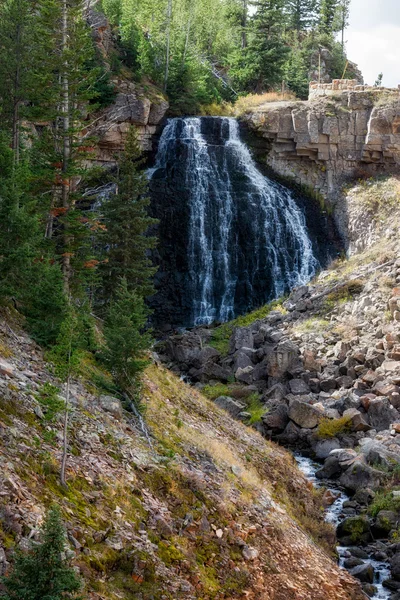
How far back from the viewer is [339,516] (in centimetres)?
1973

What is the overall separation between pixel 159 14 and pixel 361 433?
158 ft

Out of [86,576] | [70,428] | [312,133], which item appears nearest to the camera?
[86,576]

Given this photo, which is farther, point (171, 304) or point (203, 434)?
point (171, 304)

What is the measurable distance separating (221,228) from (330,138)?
10272 mm

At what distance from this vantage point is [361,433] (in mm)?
25141

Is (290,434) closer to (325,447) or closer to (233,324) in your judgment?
(325,447)

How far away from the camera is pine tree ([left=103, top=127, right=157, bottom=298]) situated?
2727 cm

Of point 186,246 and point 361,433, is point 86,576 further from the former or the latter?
point 186,246

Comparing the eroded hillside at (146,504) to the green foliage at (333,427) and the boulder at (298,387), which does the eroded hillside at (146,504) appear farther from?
the boulder at (298,387)

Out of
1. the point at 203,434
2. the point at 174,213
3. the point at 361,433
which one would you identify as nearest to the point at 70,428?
the point at 203,434

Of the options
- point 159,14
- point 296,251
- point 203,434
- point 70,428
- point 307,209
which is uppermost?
point 159,14

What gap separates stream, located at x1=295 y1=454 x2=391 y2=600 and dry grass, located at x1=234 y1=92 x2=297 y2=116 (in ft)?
103

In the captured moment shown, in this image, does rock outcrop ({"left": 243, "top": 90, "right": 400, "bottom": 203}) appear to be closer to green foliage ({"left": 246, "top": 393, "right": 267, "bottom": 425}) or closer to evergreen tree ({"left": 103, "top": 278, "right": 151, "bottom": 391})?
green foliage ({"left": 246, "top": 393, "right": 267, "bottom": 425})

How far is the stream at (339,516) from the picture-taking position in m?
15.9
